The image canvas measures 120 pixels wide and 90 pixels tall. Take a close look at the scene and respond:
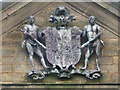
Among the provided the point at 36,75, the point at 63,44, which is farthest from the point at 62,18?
the point at 36,75

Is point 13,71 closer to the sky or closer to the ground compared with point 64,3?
closer to the ground

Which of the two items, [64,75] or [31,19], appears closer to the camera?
[64,75]

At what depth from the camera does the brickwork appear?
18.7 m

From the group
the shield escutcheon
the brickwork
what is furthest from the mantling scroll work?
the brickwork

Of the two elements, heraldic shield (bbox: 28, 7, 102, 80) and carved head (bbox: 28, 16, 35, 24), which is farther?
carved head (bbox: 28, 16, 35, 24)

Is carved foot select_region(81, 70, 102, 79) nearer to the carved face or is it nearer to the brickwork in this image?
the brickwork

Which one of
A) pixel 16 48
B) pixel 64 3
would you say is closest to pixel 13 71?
pixel 16 48

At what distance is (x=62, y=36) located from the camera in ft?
61.5

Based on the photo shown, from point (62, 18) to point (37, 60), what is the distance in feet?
2.98

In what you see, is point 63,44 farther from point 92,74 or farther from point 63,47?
point 92,74

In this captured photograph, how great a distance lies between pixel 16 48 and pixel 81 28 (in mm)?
1273

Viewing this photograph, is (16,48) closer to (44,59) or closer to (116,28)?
(44,59)

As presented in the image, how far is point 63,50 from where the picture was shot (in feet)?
61.3

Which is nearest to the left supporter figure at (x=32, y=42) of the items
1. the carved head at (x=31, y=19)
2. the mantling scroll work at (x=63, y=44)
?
the mantling scroll work at (x=63, y=44)
